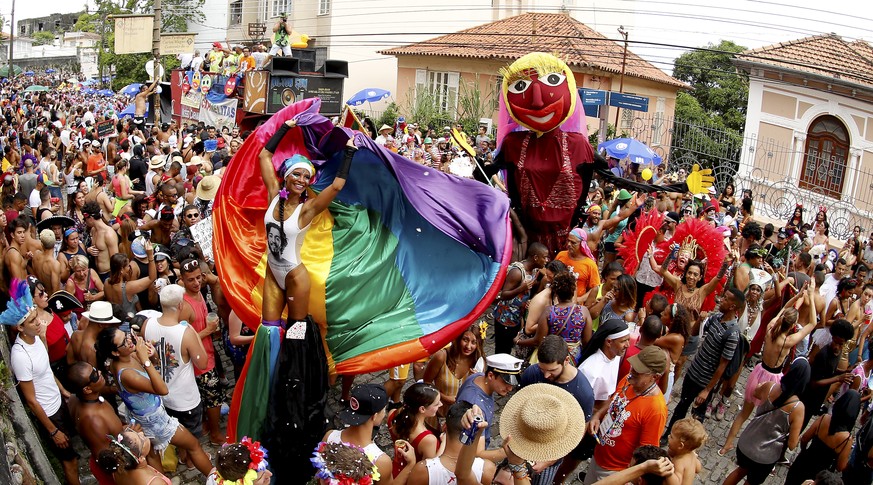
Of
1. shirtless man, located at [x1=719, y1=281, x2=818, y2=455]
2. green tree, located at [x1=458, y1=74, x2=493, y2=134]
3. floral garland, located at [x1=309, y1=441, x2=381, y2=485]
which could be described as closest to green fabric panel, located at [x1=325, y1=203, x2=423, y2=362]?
floral garland, located at [x1=309, y1=441, x2=381, y2=485]

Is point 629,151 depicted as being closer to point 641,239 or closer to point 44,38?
point 641,239

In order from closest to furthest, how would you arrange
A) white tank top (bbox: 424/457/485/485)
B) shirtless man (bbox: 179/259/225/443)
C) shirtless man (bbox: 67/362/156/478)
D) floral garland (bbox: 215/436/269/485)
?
floral garland (bbox: 215/436/269/485)
white tank top (bbox: 424/457/485/485)
shirtless man (bbox: 67/362/156/478)
shirtless man (bbox: 179/259/225/443)

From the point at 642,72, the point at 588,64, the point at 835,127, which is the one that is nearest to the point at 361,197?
the point at 835,127

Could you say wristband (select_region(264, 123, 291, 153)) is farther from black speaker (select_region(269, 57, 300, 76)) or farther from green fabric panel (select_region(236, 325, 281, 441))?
black speaker (select_region(269, 57, 300, 76))

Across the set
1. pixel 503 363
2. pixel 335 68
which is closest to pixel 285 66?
pixel 335 68

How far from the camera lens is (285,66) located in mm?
17359

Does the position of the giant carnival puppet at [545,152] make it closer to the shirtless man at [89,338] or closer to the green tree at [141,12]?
the shirtless man at [89,338]

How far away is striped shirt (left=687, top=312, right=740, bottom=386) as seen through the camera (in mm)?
5926

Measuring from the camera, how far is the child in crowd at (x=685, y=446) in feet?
12.4

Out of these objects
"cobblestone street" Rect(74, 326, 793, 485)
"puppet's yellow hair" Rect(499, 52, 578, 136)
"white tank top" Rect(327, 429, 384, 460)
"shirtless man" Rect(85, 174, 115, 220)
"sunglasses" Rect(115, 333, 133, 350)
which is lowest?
"cobblestone street" Rect(74, 326, 793, 485)

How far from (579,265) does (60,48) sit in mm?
79953

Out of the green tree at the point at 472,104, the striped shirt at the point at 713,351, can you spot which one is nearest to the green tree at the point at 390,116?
the green tree at the point at 472,104

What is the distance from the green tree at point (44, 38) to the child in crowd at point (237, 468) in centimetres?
8733

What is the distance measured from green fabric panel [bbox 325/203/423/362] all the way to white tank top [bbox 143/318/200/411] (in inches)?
39.5
